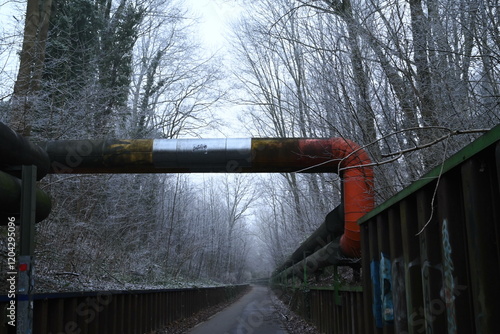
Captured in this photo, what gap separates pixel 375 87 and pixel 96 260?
10.5 metres

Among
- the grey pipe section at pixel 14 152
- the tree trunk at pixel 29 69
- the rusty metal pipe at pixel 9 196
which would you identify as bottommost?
the rusty metal pipe at pixel 9 196

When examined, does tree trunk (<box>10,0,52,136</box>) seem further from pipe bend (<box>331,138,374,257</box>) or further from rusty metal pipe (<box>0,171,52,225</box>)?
pipe bend (<box>331,138,374,257</box>)

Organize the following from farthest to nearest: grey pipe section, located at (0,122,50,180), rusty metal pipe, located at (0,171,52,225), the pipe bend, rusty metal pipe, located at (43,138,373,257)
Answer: rusty metal pipe, located at (43,138,373,257) < the pipe bend < grey pipe section, located at (0,122,50,180) < rusty metal pipe, located at (0,171,52,225)

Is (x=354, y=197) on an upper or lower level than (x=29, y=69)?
lower

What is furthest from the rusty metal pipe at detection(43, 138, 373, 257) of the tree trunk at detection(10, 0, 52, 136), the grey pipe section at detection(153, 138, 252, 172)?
the tree trunk at detection(10, 0, 52, 136)

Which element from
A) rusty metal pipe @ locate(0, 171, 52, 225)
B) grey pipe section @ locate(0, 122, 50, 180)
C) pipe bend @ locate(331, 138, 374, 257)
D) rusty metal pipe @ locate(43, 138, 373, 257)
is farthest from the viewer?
rusty metal pipe @ locate(43, 138, 373, 257)

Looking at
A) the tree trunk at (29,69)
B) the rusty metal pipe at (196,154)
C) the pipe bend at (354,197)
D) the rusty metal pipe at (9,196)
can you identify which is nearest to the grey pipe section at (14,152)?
the rusty metal pipe at (9,196)

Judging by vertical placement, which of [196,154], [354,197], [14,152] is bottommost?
[354,197]

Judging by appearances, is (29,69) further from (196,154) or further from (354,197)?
(354,197)

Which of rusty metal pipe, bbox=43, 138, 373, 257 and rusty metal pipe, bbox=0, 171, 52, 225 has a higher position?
rusty metal pipe, bbox=43, 138, 373, 257

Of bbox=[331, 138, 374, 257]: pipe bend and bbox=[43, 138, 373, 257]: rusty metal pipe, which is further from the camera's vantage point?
bbox=[43, 138, 373, 257]: rusty metal pipe

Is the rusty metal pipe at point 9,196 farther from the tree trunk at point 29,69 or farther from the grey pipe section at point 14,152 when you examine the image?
the tree trunk at point 29,69

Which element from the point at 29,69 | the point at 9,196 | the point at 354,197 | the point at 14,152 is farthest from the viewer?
the point at 29,69

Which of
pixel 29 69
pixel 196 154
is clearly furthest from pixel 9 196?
pixel 29 69
